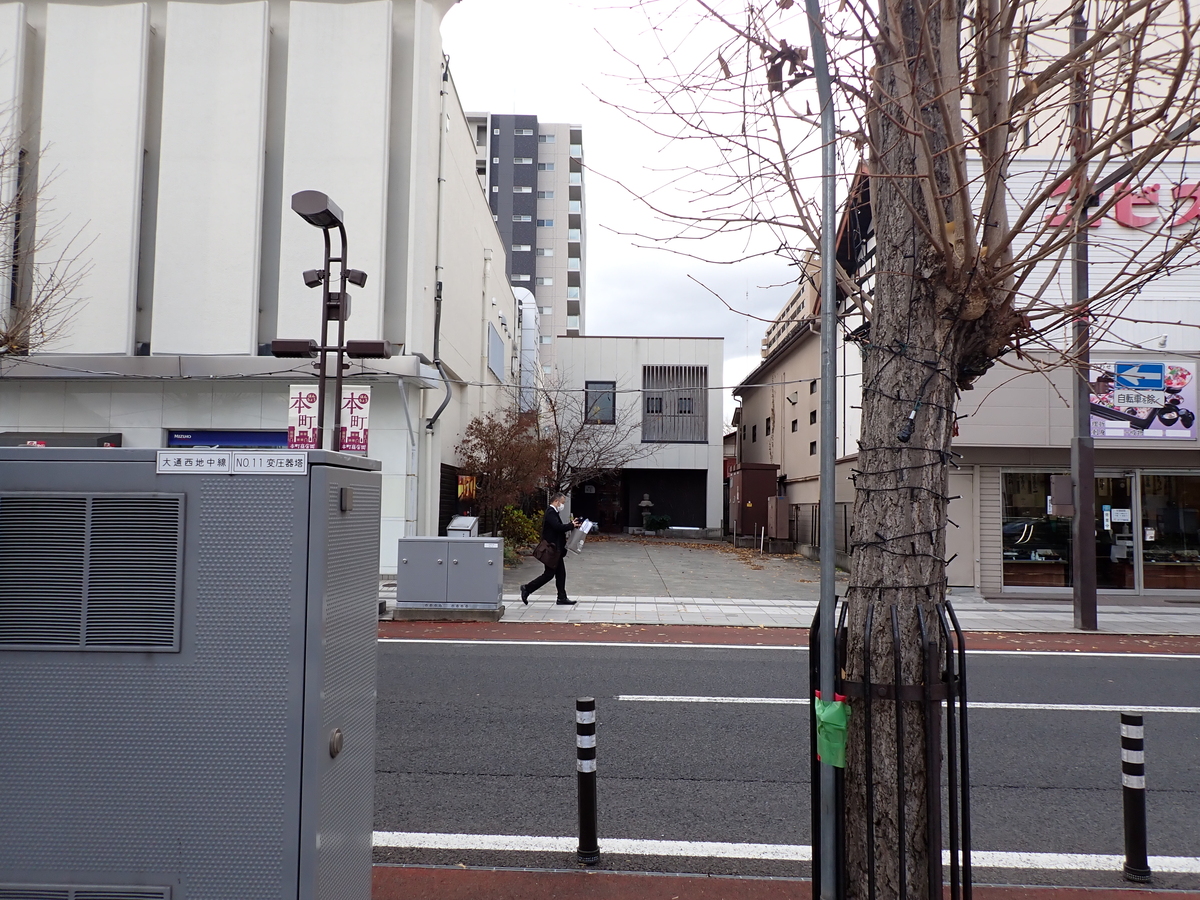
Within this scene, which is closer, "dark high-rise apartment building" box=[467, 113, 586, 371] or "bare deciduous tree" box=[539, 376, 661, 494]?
"bare deciduous tree" box=[539, 376, 661, 494]

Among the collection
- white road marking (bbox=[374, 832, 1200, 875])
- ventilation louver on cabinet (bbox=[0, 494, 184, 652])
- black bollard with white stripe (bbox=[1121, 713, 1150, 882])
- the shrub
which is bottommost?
white road marking (bbox=[374, 832, 1200, 875])

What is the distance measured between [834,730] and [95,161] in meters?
19.0

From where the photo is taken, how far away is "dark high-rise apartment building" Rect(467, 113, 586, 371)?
63.5 metres

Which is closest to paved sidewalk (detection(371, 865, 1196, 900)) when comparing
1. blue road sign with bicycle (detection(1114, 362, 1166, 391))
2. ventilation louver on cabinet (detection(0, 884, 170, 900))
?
ventilation louver on cabinet (detection(0, 884, 170, 900))

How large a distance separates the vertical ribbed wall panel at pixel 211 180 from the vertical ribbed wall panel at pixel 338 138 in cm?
64

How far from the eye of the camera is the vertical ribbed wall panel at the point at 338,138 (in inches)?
667

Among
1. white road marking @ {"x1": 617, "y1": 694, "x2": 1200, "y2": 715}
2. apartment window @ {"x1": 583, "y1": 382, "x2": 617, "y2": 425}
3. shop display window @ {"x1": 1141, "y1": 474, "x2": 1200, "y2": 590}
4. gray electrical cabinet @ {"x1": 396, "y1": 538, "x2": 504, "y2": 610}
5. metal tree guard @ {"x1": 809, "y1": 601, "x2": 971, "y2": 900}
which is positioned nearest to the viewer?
metal tree guard @ {"x1": 809, "y1": 601, "x2": 971, "y2": 900}

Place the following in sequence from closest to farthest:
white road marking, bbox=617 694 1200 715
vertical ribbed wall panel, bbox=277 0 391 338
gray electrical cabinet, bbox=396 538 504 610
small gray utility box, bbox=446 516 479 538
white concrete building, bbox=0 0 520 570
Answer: white road marking, bbox=617 694 1200 715 < gray electrical cabinet, bbox=396 538 504 610 < small gray utility box, bbox=446 516 479 538 < white concrete building, bbox=0 0 520 570 < vertical ribbed wall panel, bbox=277 0 391 338

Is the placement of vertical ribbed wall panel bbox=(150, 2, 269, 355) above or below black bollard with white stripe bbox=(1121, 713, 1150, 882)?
above

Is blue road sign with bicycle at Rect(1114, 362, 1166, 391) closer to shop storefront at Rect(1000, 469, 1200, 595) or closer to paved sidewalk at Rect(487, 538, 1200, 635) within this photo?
shop storefront at Rect(1000, 469, 1200, 595)

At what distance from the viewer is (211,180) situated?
17.0 metres

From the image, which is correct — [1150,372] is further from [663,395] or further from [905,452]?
[663,395]

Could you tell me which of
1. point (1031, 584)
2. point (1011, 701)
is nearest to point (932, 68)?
point (1011, 701)

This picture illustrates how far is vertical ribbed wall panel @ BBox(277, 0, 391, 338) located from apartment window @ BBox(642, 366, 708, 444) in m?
23.5
